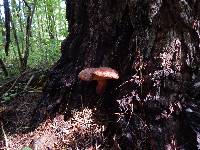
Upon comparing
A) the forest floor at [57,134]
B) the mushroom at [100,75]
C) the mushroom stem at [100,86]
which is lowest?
the forest floor at [57,134]

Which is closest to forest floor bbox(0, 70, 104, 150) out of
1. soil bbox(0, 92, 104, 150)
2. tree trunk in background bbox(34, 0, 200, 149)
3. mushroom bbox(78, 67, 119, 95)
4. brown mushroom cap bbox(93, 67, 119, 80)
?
soil bbox(0, 92, 104, 150)

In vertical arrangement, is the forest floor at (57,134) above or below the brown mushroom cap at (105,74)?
below

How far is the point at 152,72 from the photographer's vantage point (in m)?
2.59

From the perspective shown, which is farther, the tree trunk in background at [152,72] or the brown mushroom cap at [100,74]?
the brown mushroom cap at [100,74]

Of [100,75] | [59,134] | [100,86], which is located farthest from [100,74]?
[59,134]

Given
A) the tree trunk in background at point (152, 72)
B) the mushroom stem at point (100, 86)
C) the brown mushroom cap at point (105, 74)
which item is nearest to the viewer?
the tree trunk in background at point (152, 72)

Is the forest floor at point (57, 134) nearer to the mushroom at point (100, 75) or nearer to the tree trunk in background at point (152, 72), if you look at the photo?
the tree trunk in background at point (152, 72)

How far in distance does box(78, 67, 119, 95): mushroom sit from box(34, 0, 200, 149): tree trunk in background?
0.30 feet

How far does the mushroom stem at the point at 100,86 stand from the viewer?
2842 millimetres

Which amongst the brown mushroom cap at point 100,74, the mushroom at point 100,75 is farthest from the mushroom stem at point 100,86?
the brown mushroom cap at point 100,74

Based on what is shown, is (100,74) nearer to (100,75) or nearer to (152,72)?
(100,75)

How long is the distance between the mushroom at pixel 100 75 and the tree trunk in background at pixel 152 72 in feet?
0.30

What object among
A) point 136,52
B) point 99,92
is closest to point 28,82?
point 99,92

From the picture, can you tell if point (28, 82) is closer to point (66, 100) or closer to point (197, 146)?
point (66, 100)
